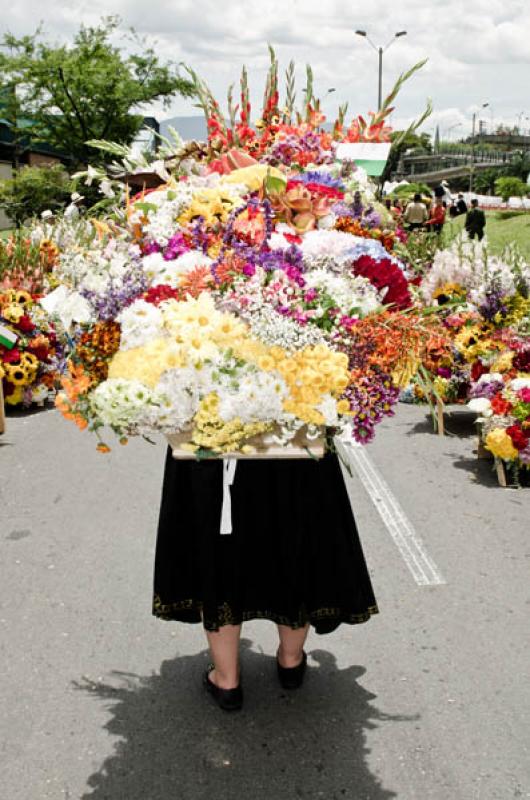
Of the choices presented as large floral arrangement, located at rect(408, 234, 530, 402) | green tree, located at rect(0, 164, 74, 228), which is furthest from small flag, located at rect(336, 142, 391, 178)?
green tree, located at rect(0, 164, 74, 228)

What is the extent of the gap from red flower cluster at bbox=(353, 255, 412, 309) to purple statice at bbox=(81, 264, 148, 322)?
2.56 ft

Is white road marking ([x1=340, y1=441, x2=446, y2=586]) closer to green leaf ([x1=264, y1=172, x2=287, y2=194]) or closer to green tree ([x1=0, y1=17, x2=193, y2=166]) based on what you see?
green leaf ([x1=264, y1=172, x2=287, y2=194])

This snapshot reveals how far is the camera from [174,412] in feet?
9.19

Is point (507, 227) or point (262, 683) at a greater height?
point (507, 227)

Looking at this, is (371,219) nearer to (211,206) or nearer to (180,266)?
(211,206)

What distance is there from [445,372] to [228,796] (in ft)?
20.8

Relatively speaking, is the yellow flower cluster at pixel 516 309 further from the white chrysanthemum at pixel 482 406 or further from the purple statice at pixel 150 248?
the purple statice at pixel 150 248

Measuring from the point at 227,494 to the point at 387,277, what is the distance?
38.9 inches

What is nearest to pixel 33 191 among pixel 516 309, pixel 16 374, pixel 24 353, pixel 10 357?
pixel 24 353

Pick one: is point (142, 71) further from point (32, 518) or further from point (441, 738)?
point (441, 738)

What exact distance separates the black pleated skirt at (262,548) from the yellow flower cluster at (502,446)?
3.53 meters

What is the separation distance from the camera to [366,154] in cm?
363

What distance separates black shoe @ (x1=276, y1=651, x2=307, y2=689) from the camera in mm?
3734

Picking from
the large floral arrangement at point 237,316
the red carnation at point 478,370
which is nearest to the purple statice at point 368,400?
the large floral arrangement at point 237,316
